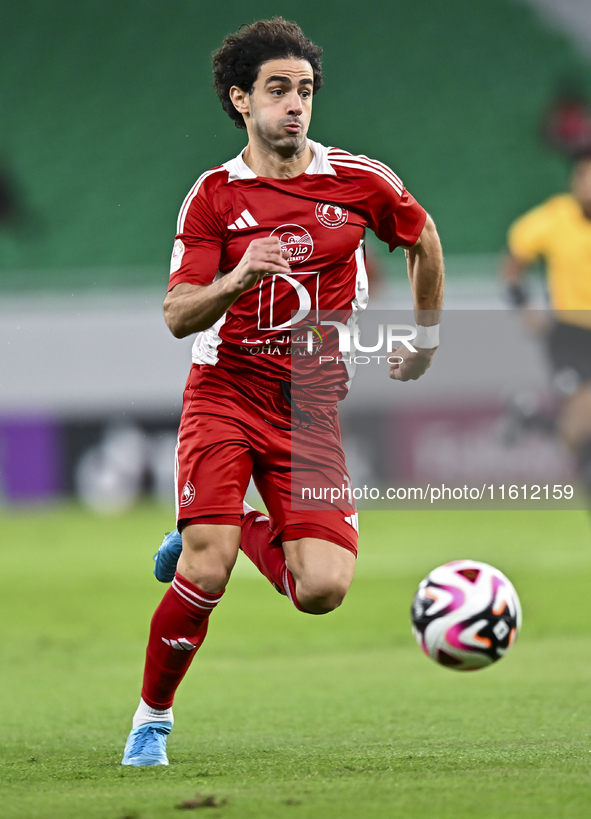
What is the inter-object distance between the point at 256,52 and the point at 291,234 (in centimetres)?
62

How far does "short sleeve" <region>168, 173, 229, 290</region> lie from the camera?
3.70 metres

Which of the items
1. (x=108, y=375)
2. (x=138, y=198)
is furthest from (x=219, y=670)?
(x=138, y=198)

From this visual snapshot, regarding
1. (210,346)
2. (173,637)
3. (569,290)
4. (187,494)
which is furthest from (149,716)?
(569,290)

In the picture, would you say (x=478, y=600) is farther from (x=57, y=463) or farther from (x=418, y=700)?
(x=57, y=463)

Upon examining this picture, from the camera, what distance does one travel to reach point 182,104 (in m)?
18.3

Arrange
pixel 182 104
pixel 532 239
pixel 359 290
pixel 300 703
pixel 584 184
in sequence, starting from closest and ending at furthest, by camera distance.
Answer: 1. pixel 359 290
2. pixel 300 703
3. pixel 584 184
4. pixel 532 239
5. pixel 182 104

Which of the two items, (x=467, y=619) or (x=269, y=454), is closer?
(x=269, y=454)

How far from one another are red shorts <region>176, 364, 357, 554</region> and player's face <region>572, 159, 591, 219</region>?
563 centimetres

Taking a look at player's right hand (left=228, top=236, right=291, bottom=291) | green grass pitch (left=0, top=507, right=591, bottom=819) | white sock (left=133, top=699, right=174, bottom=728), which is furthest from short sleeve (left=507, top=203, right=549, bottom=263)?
white sock (left=133, top=699, right=174, bottom=728)

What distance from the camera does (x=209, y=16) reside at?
1873 cm

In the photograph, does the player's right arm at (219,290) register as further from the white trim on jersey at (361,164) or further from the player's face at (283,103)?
the white trim on jersey at (361,164)

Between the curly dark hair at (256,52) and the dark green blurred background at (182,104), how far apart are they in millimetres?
14100

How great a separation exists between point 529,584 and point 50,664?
438cm

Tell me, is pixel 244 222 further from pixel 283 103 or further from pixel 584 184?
pixel 584 184
